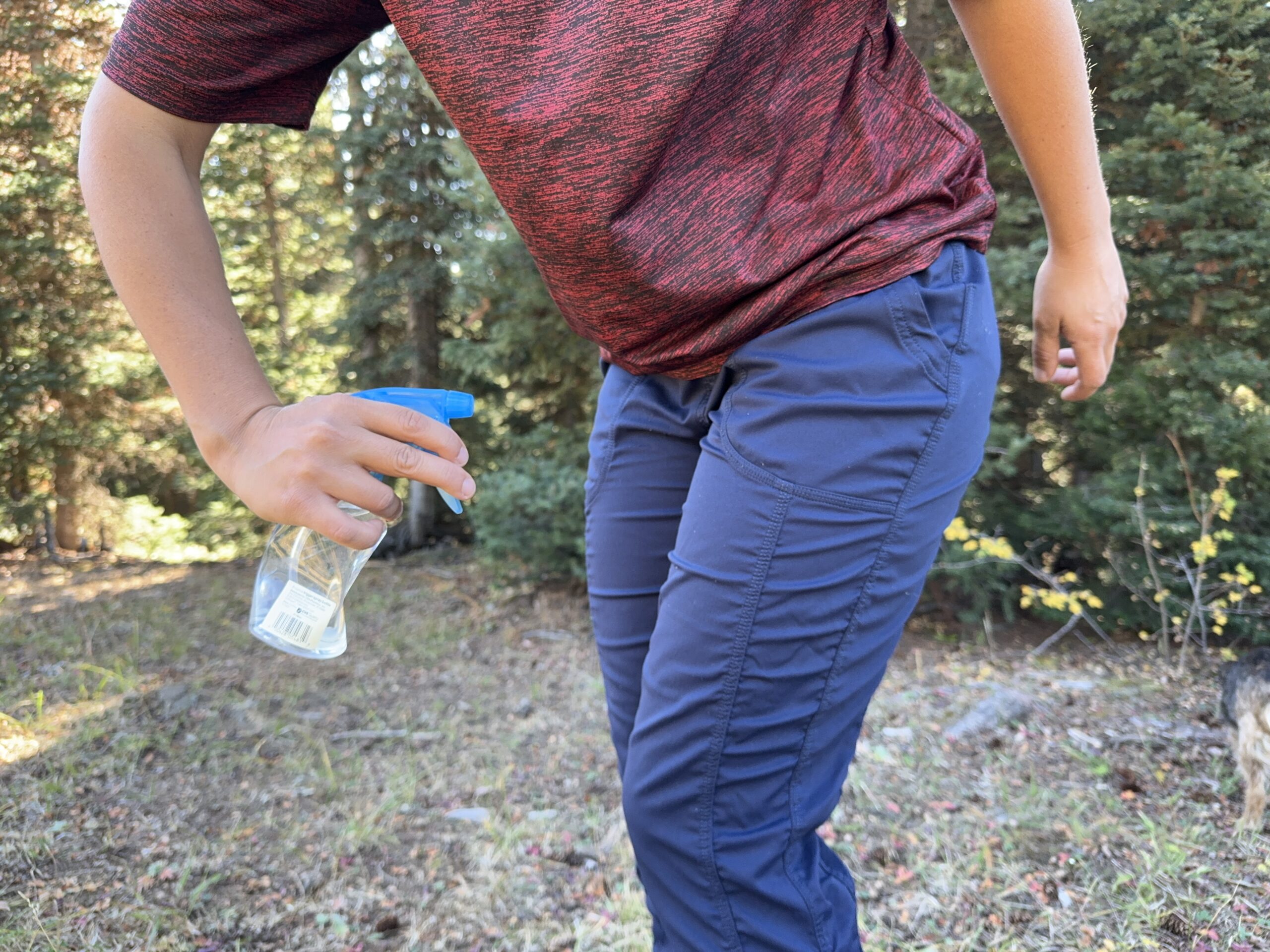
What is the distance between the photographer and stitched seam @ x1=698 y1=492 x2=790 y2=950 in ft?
3.23

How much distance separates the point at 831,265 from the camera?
1.01 meters

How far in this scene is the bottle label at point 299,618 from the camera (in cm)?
104

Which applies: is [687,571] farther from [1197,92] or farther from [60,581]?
[60,581]

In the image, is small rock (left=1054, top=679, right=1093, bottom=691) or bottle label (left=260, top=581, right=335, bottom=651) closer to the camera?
bottle label (left=260, top=581, right=335, bottom=651)

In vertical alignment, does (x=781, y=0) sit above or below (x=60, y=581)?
above

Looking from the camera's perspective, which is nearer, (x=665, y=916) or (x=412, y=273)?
(x=665, y=916)

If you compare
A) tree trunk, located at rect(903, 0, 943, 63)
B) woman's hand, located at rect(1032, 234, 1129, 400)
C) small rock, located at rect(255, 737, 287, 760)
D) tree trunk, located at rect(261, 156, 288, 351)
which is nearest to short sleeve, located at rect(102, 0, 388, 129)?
woman's hand, located at rect(1032, 234, 1129, 400)

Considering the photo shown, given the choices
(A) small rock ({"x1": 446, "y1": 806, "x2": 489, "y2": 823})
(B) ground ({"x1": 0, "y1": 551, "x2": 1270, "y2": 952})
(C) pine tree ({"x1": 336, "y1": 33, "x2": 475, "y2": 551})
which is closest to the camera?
(B) ground ({"x1": 0, "y1": 551, "x2": 1270, "y2": 952})

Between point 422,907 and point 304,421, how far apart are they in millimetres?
1952

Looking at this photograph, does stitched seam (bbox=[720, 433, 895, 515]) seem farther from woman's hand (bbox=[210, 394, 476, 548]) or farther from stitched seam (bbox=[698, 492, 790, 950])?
woman's hand (bbox=[210, 394, 476, 548])

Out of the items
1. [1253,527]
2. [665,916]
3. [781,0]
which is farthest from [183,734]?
[1253,527]

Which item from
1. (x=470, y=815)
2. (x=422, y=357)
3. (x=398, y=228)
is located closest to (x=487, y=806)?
(x=470, y=815)

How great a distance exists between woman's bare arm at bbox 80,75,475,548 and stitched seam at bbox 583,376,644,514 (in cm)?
45

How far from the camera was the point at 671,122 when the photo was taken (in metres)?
0.96
